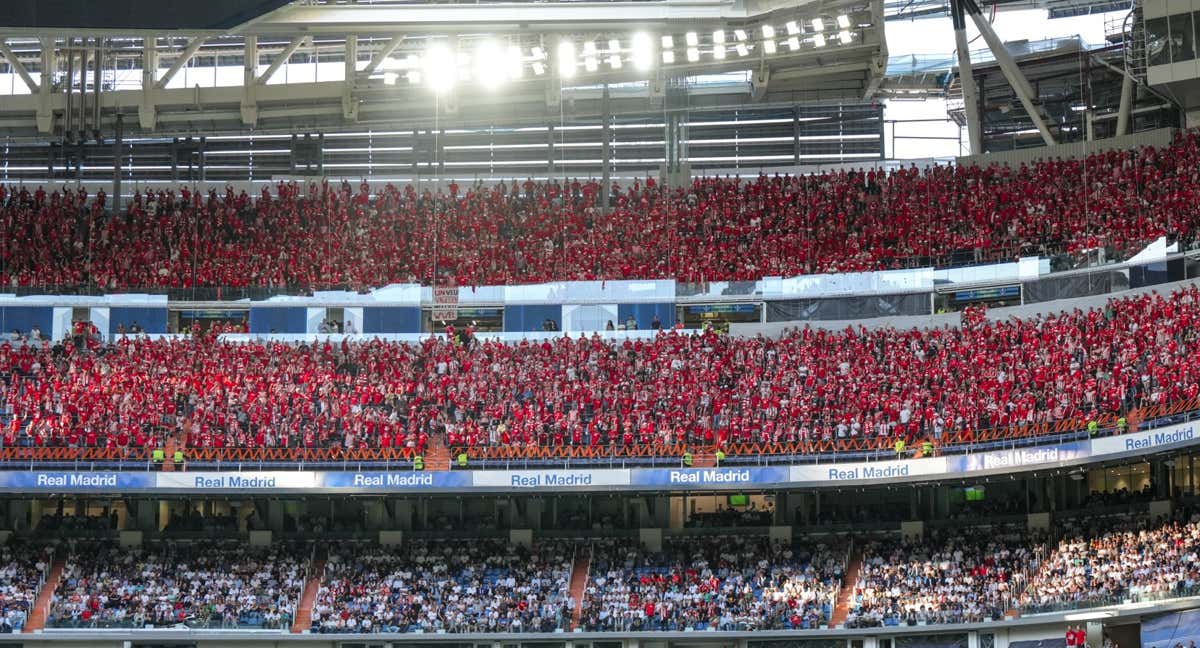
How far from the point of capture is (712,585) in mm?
44031

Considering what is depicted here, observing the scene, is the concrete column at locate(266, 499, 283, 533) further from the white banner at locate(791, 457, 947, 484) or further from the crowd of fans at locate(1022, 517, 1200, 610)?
the crowd of fans at locate(1022, 517, 1200, 610)

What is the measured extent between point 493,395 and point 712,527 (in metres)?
7.89

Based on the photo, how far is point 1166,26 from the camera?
50438 mm

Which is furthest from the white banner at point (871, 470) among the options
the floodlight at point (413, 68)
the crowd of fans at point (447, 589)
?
the floodlight at point (413, 68)

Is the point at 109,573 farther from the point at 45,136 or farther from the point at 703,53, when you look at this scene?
the point at 703,53

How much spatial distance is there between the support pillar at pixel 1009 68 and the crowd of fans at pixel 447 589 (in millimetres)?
23224

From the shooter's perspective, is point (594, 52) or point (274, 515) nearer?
point (274, 515)

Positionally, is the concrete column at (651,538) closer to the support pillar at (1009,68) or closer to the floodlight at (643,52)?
the floodlight at (643,52)

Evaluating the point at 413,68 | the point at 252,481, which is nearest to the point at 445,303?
the point at 413,68

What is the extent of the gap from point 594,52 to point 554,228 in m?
6.56

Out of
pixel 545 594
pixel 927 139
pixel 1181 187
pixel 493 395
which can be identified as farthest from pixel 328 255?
pixel 1181 187

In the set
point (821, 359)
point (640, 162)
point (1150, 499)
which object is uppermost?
point (640, 162)

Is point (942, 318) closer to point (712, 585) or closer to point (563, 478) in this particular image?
point (712, 585)

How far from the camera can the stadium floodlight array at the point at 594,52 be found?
5341 centimetres
